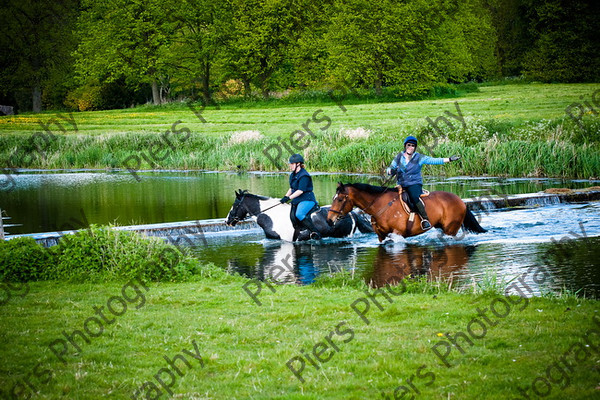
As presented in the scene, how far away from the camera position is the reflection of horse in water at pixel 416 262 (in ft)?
42.1

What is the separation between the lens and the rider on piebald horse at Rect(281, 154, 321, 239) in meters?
16.9

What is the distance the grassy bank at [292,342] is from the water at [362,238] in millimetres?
2201

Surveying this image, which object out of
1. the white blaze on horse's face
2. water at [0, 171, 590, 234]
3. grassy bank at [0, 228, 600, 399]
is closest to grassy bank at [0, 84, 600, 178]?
water at [0, 171, 590, 234]

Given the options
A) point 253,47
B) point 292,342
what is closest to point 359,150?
point 292,342

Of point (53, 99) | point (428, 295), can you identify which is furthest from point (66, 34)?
point (428, 295)

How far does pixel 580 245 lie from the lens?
15070mm

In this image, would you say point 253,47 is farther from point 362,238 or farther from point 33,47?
point 362,238

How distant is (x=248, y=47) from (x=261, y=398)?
203 feet

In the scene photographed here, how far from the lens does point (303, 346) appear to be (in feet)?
25.7

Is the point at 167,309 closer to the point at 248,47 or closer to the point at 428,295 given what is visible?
the point at 428,295

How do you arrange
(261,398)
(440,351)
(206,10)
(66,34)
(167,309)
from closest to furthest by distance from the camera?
(261,398), (440,351), (167,309), (206,10), (66,34)

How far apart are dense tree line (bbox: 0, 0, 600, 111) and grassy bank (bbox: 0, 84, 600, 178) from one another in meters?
10.4

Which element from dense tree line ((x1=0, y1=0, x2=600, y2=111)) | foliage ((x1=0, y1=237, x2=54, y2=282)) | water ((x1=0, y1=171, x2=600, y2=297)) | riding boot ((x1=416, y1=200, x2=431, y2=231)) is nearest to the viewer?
foliage ((x1=0, y1=237, x2=54, y2=282))

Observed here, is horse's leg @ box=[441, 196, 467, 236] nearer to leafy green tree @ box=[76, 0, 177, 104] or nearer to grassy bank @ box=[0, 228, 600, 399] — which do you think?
grassy bank @ box=[0, 228, 600, 399]
